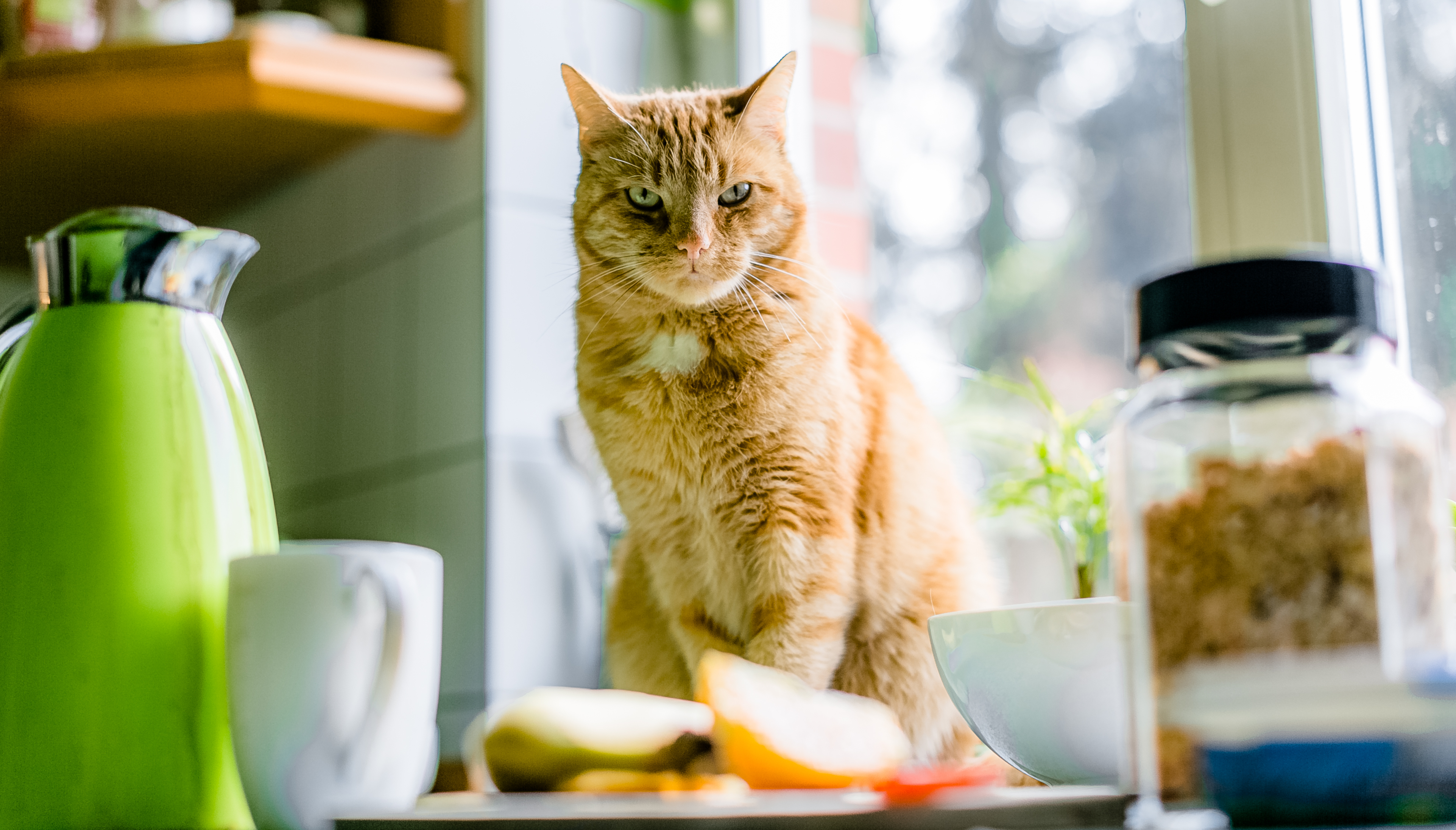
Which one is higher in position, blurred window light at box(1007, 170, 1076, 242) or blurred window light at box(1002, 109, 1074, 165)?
blurred window light at box(1002, 109, 1074, 165)

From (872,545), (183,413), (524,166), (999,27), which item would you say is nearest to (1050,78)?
(999,27)

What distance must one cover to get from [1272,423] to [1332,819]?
0.46 ft

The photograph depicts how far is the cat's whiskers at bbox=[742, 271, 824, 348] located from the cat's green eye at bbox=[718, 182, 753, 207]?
0.07 metres

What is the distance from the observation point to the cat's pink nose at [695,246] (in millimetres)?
969

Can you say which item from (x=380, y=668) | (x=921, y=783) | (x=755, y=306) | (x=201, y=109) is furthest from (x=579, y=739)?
(x=201, y=109)

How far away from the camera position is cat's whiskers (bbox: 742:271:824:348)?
98 cm

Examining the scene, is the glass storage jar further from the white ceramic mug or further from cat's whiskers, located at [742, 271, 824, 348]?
cat's whiskers, located at [742, 271, 824, 348]

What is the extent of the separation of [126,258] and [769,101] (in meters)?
0.57

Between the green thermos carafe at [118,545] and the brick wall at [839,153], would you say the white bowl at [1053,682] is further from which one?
the brick wall at [839,153]

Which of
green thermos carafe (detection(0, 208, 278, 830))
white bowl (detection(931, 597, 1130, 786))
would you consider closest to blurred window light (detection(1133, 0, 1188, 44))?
white bowl (detection(931, 597, 1130, 786))

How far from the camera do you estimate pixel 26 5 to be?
4.81 ft

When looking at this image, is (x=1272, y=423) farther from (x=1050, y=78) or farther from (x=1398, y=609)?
(x=1050, y=78)

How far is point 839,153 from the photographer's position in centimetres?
168

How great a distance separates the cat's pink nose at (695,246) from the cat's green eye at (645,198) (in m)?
0.09
